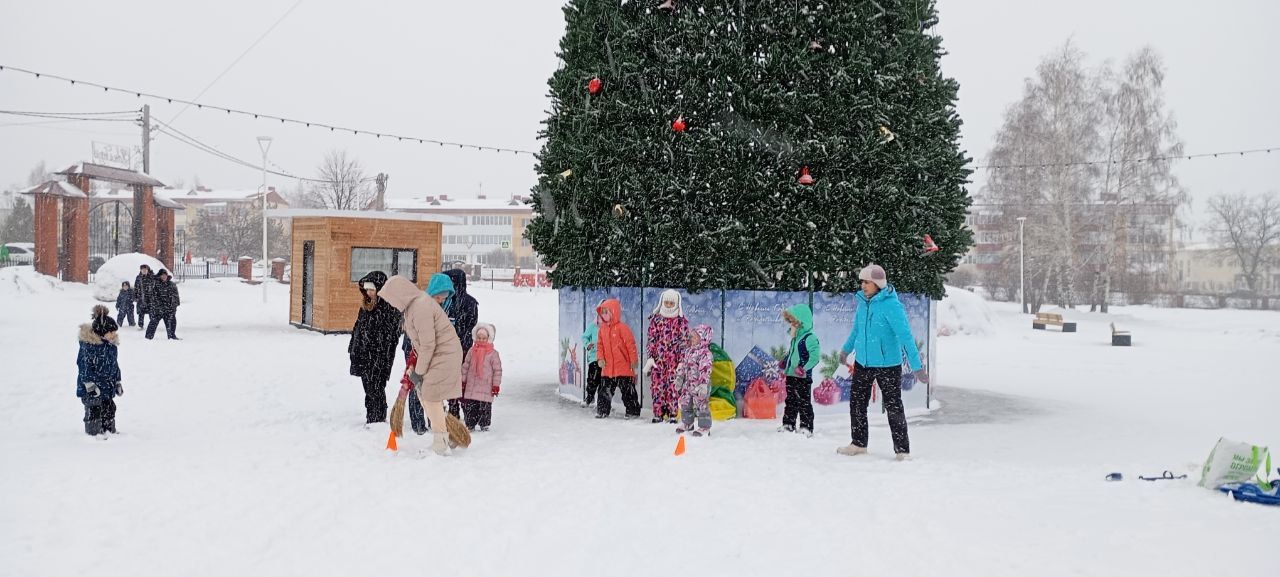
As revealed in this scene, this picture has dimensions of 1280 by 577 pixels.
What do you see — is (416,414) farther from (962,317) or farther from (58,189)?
(58,189)

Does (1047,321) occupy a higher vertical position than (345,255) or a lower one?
lower

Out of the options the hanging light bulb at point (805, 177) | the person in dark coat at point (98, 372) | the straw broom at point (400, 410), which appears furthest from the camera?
the hanging light bulb at point (805, 177)

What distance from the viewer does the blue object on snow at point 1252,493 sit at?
5.54 metres

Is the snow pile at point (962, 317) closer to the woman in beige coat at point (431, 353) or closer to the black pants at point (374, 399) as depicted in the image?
the black pants at point (374, 399)

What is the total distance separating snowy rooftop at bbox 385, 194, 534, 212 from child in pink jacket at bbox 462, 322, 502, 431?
9407 cm

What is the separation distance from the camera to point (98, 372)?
774cm

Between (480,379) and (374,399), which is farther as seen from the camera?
(374,399)

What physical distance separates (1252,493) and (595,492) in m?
4.53

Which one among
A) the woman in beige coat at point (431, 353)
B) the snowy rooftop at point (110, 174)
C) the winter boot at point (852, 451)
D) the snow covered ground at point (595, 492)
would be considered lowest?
the snow covered ground at point (595, 492)

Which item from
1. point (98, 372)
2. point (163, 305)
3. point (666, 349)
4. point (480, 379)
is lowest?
point (480, 379)

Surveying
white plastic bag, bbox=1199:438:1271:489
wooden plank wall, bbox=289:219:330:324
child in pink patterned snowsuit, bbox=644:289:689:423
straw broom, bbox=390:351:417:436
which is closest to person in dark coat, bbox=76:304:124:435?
straw broom, bbox=390:351:417:436

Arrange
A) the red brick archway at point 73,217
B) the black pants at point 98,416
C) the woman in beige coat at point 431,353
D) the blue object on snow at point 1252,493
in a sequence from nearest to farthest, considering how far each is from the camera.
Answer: the blue object on snow at point 1252,493 < the woman in beige coat at point 431,353 < the black pants at point 98,416 < the red brick archway at point 73,217

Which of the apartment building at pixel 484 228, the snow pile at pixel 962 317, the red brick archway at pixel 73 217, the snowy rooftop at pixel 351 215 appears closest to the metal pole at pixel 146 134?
the red brick archway at pixel 73 217

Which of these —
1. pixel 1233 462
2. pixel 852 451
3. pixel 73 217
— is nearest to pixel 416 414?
pixel 852 451
